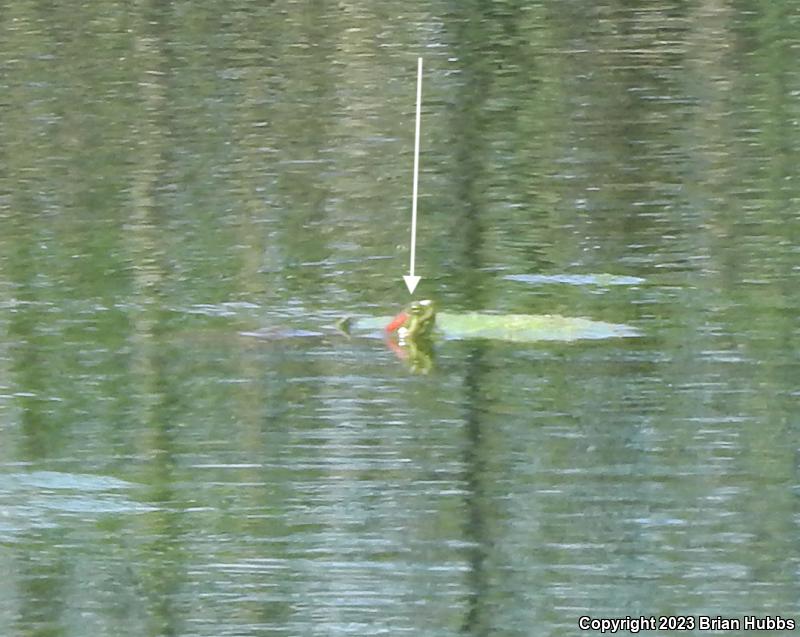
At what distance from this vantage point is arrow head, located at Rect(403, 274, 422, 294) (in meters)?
0.88

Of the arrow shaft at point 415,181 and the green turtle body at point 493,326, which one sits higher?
the arrow shaft at point 415,181

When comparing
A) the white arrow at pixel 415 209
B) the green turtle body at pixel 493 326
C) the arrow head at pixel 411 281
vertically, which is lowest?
the green turtle body at pixel 493 326

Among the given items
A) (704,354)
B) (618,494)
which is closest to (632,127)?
(704,354)

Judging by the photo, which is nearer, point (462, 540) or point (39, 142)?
point (462, 540)

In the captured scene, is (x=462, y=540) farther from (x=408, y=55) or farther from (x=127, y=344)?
A: (x=408, y=55)

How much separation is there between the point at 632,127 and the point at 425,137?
17 cm

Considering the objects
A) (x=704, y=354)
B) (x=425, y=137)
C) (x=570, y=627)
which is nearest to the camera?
(x=570, y=627)

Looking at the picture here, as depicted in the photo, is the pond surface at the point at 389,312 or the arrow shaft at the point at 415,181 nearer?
the pond surface at the point at 389,312

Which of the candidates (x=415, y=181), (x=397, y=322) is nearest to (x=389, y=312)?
(x=397, y=322)

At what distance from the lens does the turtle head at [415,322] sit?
0.84m

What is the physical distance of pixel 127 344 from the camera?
83 cm

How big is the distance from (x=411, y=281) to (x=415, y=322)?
Result: 2.1 inches

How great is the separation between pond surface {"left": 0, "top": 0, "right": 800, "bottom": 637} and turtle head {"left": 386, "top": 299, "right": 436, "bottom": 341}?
19mm

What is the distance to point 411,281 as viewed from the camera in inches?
34.9
